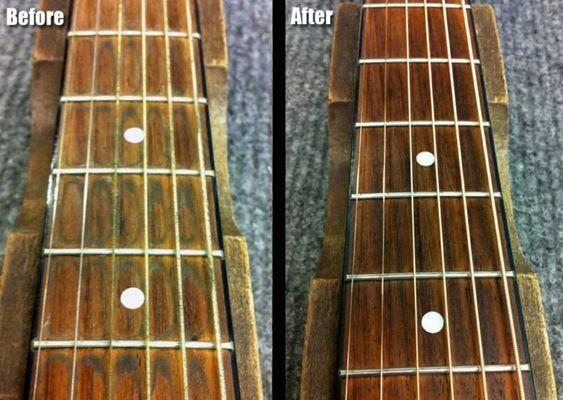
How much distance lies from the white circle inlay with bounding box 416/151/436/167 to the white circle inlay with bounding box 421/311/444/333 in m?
0.13

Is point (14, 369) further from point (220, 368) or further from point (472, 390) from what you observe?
point (472, 390)

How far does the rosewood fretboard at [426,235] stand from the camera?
1.72 ft

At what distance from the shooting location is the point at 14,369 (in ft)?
1.72

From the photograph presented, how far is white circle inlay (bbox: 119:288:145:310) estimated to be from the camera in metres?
0.53

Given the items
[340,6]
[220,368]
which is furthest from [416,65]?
[220,368]

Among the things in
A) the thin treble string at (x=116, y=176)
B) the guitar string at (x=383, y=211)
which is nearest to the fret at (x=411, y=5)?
the guitar string at (x=383, y=211)

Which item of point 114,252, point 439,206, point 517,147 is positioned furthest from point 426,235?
point 114,252

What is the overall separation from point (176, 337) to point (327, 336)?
126 mm

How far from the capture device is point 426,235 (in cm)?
55

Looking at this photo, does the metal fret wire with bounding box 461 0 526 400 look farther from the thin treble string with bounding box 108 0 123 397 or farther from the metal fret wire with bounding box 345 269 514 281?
the thin treble string with bounding box 108 0 123 397

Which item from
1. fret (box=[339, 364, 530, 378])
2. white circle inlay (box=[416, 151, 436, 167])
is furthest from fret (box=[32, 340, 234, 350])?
white circle inlay (box=[416, 151, 436, 167])

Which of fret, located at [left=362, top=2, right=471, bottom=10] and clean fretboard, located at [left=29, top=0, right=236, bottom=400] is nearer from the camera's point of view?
clean fretboard, located at [left=29, top=0, right=236, bottom=400]

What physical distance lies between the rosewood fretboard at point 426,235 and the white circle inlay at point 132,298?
0.54 ft

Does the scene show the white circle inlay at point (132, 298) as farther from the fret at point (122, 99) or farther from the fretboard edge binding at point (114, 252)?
the fret at point (122, 99)
